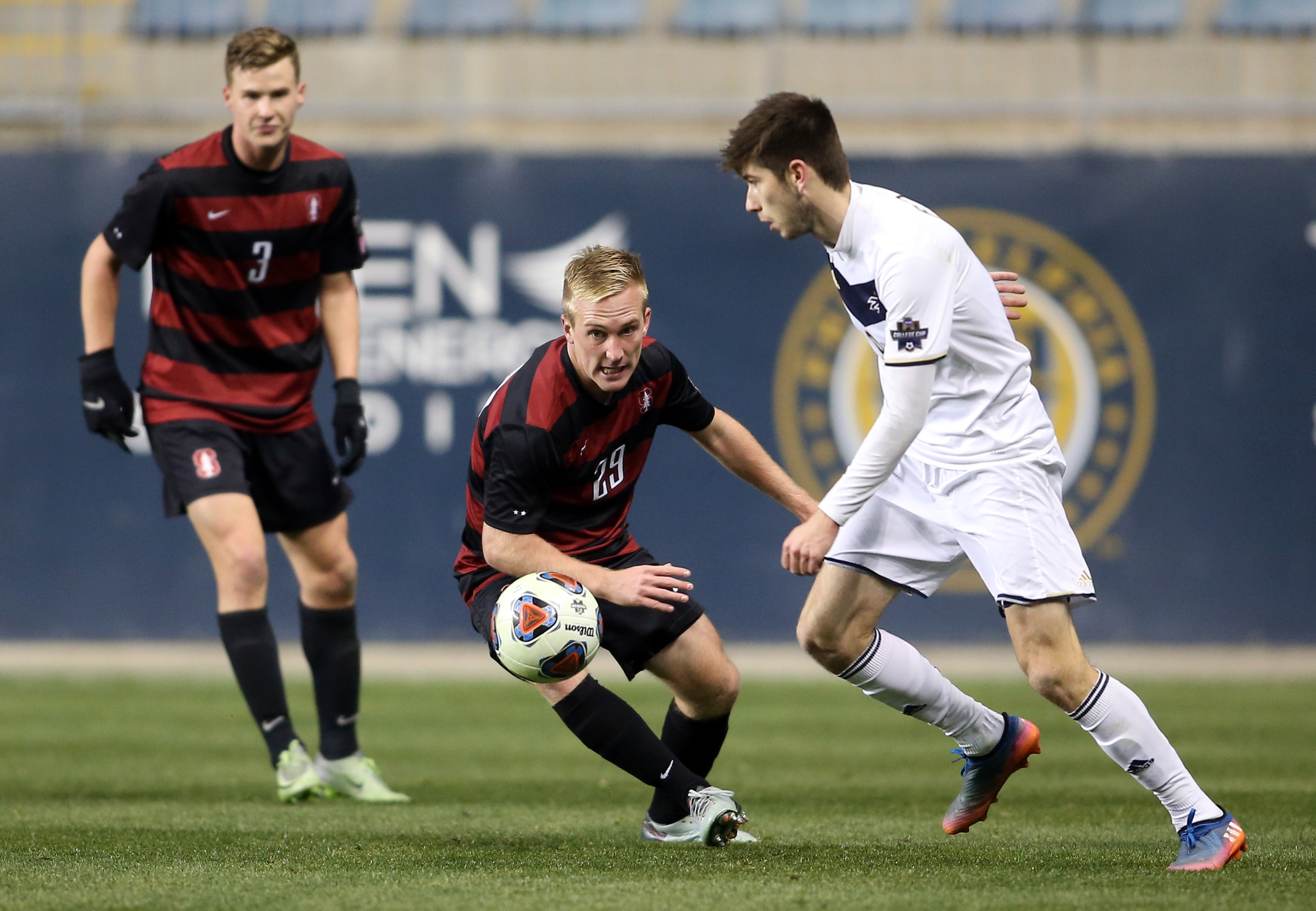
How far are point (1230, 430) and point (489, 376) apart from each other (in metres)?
5.08

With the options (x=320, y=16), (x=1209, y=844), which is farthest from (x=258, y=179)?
(x=320, y=16)

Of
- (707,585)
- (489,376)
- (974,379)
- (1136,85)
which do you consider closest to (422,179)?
(489,376)

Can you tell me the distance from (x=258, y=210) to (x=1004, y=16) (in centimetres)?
865

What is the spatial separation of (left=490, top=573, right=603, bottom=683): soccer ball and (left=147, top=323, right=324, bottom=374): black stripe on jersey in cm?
191

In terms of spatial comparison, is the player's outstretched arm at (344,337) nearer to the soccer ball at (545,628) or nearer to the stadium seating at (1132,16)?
the soccer ball at (545,628)


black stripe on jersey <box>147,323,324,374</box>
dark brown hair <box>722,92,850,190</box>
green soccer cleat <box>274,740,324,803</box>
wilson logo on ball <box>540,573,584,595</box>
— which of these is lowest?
green soccer cleat <box>274,740,324,803</box>

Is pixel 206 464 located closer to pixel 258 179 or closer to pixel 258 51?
pixel 258 179

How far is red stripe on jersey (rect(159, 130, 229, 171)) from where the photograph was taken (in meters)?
5.77

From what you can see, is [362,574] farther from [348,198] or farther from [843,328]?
[348,198]

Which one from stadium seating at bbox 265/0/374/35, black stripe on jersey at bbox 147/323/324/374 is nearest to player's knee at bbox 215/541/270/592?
black stripe on jersey at bbox 147/323/324/374

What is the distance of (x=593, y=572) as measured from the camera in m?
4.44

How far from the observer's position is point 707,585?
11234mm

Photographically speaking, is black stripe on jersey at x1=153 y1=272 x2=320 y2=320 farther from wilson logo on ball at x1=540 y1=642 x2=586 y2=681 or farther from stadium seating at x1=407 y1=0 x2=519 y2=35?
stadium seating at x1=407 y1=0 x2=519 y2=35

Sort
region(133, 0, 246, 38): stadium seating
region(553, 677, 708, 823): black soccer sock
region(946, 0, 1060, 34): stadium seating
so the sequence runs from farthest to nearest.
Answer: region(133, 0, 246, 38): stadium seating < region(946, 0, 1060, 34): stadium seating < region(553, 677, 708, 823): black soccer sock
